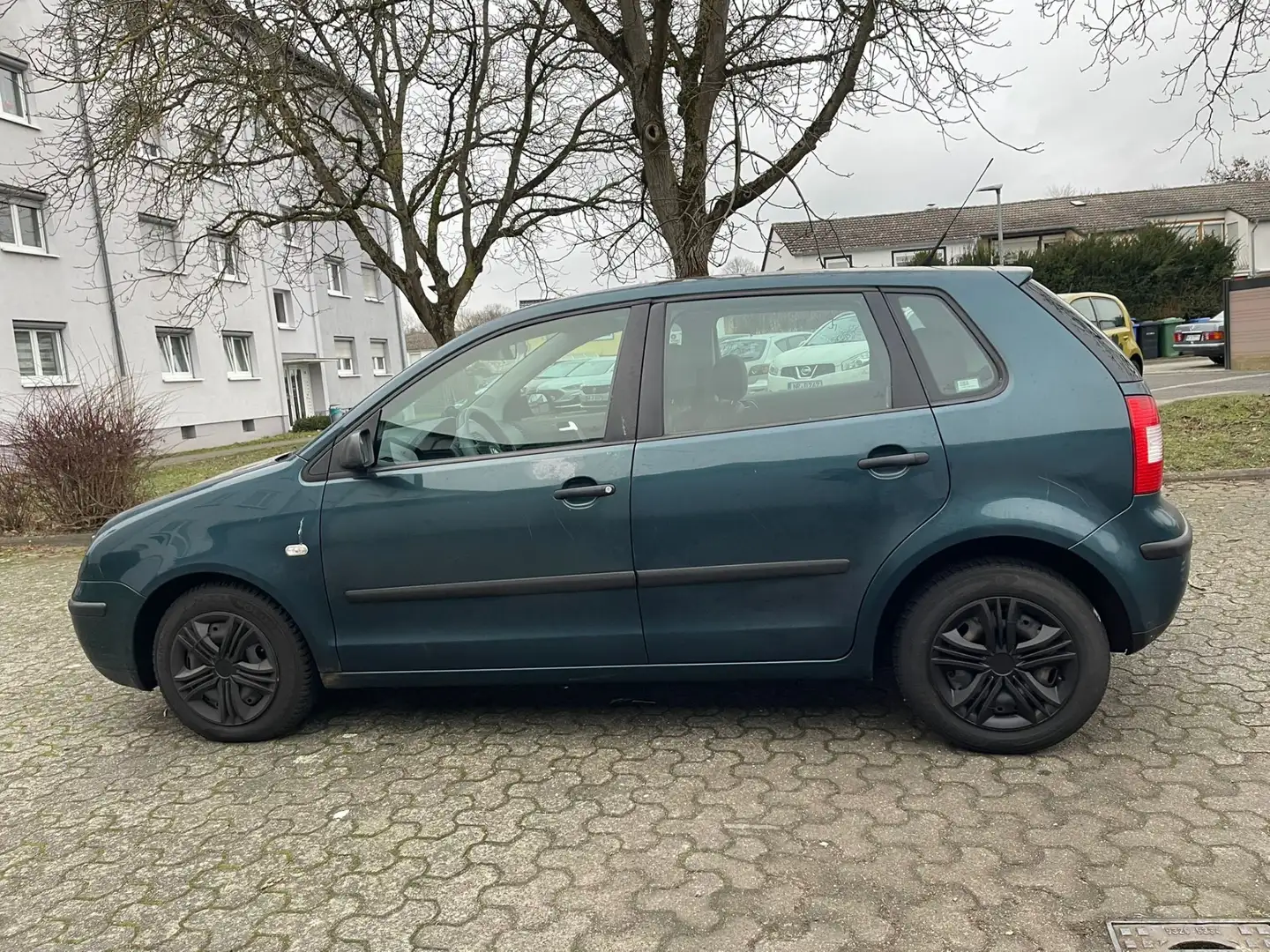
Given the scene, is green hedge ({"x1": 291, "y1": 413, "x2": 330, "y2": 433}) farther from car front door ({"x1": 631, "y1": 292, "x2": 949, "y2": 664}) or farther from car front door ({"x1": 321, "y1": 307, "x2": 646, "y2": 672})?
car front door ({"x1": 631, "y1": 292, "x2": 949, "y2": 664})

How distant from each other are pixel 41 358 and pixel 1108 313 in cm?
2158

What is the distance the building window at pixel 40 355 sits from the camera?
19281mm

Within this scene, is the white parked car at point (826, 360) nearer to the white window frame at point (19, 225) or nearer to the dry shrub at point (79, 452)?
the dry shrub at point (79, 452)

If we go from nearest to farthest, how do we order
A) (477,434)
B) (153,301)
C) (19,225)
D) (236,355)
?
(477,434), (19,225), (153,301), (236,355)

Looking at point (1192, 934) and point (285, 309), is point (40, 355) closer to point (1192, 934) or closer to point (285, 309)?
point (285, 309)

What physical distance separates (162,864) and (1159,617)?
3483 millimetres

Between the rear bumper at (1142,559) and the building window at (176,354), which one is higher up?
the building window at (176,354)

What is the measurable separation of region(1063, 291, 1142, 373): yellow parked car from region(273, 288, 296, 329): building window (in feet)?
77.2

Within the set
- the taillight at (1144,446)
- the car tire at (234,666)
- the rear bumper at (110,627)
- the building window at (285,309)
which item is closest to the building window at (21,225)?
the building window at (285,309)

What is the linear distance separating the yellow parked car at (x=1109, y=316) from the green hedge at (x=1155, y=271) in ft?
72.6

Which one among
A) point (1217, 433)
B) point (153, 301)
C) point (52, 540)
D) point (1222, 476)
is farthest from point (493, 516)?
point (153, 301)

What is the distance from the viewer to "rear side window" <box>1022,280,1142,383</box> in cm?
320

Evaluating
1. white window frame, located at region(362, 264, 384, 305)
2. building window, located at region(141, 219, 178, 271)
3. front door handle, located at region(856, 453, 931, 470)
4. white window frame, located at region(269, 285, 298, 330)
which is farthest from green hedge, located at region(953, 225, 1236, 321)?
front door handle, located at region(856, 453, 931, 470)

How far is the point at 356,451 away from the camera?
3.45 meters
